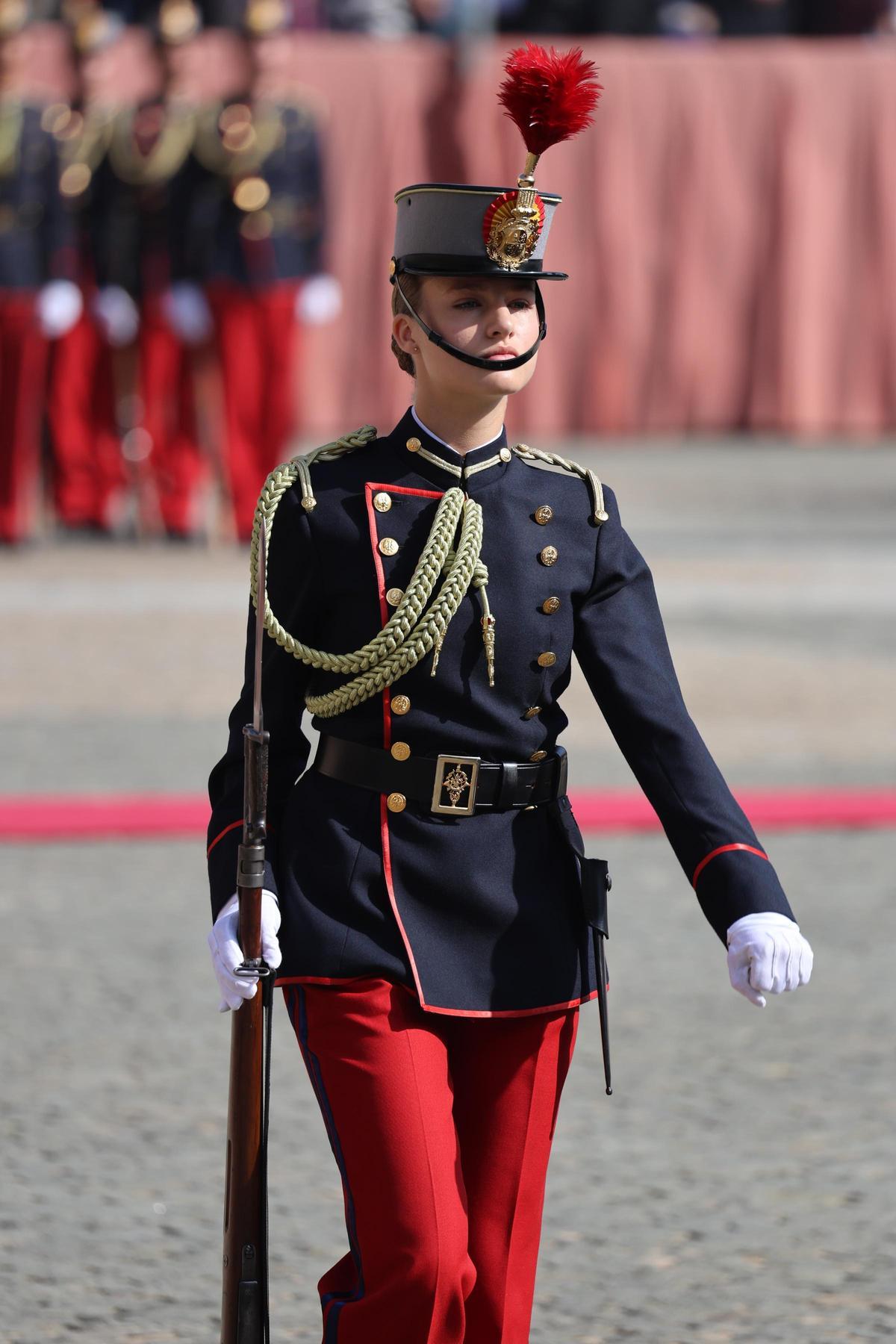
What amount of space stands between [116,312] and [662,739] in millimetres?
9280

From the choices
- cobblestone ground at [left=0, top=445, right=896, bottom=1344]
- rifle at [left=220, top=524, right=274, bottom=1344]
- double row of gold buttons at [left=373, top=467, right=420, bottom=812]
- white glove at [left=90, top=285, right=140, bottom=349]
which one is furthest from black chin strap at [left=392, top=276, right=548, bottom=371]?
white glove at [left=90, top=285, right=140, bottom=349]

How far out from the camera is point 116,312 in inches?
453

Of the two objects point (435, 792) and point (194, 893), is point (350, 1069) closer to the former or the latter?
point (435, 792)

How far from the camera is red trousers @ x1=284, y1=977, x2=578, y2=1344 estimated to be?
240 centimetres

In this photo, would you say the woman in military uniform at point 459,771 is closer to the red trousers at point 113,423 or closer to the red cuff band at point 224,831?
the red cuff band at point 224,831

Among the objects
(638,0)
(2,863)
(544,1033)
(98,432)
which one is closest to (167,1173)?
(544,1033)

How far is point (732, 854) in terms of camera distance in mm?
2562

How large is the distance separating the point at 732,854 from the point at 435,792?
33cm

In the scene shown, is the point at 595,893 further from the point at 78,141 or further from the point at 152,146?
the point at 78,141

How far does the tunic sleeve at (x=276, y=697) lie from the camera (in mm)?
2574

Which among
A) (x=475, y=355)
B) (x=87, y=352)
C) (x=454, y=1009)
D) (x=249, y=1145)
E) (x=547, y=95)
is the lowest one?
(x=249, y=1145)

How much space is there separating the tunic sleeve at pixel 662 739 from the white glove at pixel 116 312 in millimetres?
9157

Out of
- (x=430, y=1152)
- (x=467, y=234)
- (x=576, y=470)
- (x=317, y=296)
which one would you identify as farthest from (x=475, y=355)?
(x=317, y=296)

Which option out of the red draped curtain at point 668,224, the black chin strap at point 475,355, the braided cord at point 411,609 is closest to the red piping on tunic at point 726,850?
the braided cord at point 411,609
